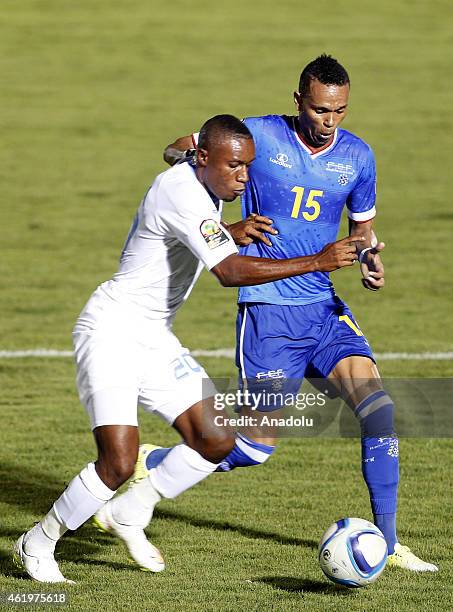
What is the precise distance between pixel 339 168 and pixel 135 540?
2413mm

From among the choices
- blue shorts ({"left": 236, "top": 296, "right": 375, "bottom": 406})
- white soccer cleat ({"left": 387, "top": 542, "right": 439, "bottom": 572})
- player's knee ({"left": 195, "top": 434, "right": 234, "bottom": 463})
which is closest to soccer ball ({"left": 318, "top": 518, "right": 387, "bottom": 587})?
white soccer cleat ({"left": 387, "top": 542, "right": 439, "bottom": 572})

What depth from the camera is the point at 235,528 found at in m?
7.49

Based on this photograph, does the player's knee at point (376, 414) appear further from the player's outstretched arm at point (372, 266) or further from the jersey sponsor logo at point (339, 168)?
the jersey sponsor logo at point (339, 168)

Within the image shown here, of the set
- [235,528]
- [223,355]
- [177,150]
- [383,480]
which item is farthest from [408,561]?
[223,355]

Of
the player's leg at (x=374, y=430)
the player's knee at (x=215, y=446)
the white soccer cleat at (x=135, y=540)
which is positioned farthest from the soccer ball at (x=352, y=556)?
the white soccer cleat at (x=135, y=540)

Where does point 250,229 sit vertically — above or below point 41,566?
above

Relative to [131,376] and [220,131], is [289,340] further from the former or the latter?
[220,131]

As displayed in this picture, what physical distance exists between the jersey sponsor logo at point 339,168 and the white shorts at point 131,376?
1.49m

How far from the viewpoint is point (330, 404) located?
29.7ft

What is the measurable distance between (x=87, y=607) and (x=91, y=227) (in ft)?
41.4

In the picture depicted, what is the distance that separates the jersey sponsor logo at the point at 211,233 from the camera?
607 centimetres

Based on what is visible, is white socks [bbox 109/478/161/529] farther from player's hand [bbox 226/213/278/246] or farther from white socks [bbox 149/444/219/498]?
player's hand [bbox 226/213/278/246]

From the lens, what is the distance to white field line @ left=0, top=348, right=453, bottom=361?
11.9 metres

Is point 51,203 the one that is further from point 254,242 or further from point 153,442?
point 254,242
